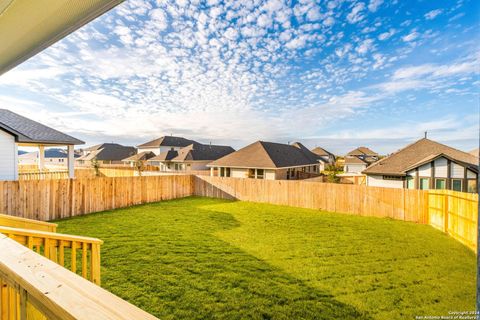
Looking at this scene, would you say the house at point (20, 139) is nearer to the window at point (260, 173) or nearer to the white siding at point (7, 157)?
the white siding at point (7, 157)

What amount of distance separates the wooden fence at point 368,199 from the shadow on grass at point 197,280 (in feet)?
17.4

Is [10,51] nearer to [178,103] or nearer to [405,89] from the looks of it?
[405,89]

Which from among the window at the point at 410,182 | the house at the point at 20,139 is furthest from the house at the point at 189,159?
the window at the point at 410,182

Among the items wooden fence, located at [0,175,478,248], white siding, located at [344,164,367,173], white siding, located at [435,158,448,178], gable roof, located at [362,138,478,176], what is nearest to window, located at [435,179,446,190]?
white siding, located at [435,158,448,178]

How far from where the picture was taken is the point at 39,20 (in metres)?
2.13

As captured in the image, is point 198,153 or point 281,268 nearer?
point 281,268

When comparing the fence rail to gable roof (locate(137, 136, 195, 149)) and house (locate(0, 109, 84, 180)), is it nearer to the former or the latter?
house (locate(0, 109, 84, 180))

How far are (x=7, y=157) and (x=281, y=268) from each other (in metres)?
13.9

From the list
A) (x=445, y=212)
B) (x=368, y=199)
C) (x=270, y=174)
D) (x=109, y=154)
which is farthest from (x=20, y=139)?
(x=109, y=154)

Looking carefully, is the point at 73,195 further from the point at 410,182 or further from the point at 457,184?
the point at 457,184

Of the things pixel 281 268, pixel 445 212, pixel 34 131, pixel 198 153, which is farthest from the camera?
pixel 198 153

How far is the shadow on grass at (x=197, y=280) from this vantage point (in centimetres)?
391

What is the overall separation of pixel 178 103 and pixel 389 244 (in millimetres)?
15898

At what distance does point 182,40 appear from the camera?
341 inches
